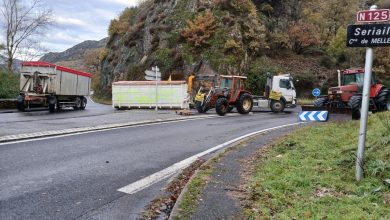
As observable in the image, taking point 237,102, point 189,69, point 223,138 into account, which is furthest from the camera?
point 189,69

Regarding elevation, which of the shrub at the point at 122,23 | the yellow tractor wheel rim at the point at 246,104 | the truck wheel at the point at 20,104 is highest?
the shrub at the point at 122,23

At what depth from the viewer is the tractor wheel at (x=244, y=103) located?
24.6m

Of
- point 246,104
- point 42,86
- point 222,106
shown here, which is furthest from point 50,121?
point 246,104

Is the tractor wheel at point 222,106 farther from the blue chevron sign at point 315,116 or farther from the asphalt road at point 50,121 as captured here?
the blue chevron sign at point 315,116

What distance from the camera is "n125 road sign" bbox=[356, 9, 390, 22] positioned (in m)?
6.17

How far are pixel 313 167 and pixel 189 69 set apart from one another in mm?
30778

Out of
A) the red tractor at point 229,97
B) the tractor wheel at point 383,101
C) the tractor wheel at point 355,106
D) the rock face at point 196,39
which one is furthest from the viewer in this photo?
the rock face at point 196,39

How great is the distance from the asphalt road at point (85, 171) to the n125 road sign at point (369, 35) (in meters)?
4.08

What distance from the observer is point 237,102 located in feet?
81.5

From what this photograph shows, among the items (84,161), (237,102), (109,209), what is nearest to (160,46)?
(237,102)

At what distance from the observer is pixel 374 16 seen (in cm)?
628

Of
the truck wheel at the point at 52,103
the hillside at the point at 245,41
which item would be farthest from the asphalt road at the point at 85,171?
the hillside at the point at 245,41

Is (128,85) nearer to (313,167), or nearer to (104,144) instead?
(104,144)

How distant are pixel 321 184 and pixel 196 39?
3273cm
